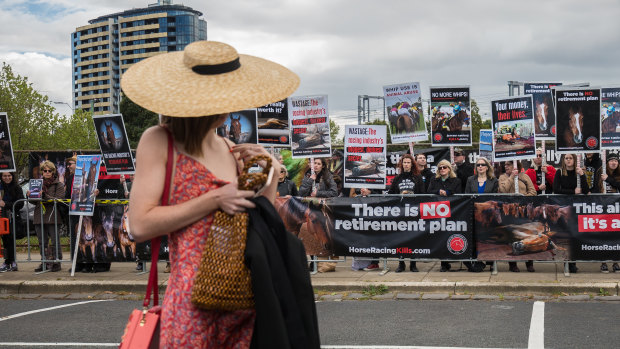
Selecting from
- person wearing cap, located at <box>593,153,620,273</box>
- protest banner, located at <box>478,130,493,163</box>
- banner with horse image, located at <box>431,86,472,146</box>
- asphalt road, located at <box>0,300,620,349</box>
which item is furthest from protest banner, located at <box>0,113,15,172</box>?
person wearing cap, located at <box>593,153,620,273</box>

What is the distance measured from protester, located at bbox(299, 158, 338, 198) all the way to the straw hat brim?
10.3m

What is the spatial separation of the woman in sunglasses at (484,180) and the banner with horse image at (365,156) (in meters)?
1.67

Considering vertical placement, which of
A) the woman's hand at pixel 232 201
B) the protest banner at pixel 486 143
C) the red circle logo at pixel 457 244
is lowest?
the red circle logo at pixel 457 244

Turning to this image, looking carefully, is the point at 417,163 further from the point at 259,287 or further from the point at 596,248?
the point at 259,287

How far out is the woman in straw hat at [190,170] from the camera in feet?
8.29

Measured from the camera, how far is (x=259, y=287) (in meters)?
2.41

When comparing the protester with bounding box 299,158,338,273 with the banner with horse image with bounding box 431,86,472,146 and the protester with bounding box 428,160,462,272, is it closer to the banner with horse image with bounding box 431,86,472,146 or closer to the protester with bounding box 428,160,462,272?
the protester with bounding box 428,160,462,272

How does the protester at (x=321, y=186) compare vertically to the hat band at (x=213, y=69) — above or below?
below

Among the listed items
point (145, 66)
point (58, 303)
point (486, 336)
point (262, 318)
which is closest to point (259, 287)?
point (262, 318)

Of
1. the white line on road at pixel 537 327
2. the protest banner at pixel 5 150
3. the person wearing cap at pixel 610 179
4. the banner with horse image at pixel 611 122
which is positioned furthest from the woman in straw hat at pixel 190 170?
the protest banner at pixel 5 150

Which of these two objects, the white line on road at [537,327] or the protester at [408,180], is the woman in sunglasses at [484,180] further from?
the white line on road at [537,327]

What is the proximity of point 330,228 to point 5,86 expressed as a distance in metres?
33.7

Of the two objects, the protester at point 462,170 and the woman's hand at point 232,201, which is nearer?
the woman's hand at point 232,201

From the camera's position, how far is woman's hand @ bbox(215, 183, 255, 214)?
2.51 metres
